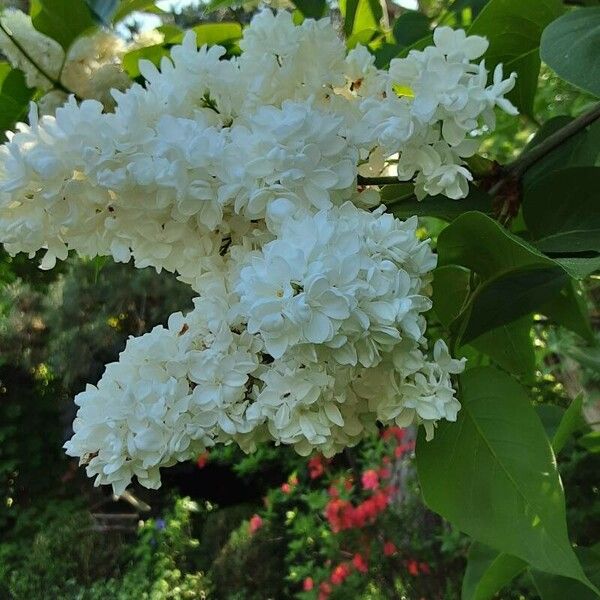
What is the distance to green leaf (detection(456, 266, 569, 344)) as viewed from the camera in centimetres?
36

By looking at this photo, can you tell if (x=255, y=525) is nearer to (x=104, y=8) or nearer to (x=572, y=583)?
(x=572, y=583)

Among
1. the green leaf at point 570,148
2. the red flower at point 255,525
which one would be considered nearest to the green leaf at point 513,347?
the green leaf at point 570,148

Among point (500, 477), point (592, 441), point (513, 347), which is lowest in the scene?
point (592, 441)

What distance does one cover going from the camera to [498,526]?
1.07 feet

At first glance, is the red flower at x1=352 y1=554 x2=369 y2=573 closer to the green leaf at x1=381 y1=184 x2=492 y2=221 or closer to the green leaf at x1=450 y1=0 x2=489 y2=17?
the green leaf at x1=450 y1=0 x2=489 y2=17

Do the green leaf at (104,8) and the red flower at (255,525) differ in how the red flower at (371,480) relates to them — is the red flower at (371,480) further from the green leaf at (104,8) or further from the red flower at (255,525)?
the green leaf at (104,8)

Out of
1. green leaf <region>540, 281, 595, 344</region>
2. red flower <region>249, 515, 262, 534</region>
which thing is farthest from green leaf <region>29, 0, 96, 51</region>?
red flower <region>249, 515, 262, 534</region>

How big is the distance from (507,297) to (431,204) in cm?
6

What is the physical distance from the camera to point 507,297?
0.38 meters

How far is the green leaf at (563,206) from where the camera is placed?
0.39 m

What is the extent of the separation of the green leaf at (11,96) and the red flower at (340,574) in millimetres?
1613

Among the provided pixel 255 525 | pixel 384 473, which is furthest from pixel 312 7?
pixel 255 525

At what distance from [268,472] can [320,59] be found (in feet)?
9.67

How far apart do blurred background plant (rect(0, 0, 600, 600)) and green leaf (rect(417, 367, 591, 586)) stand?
20cm
